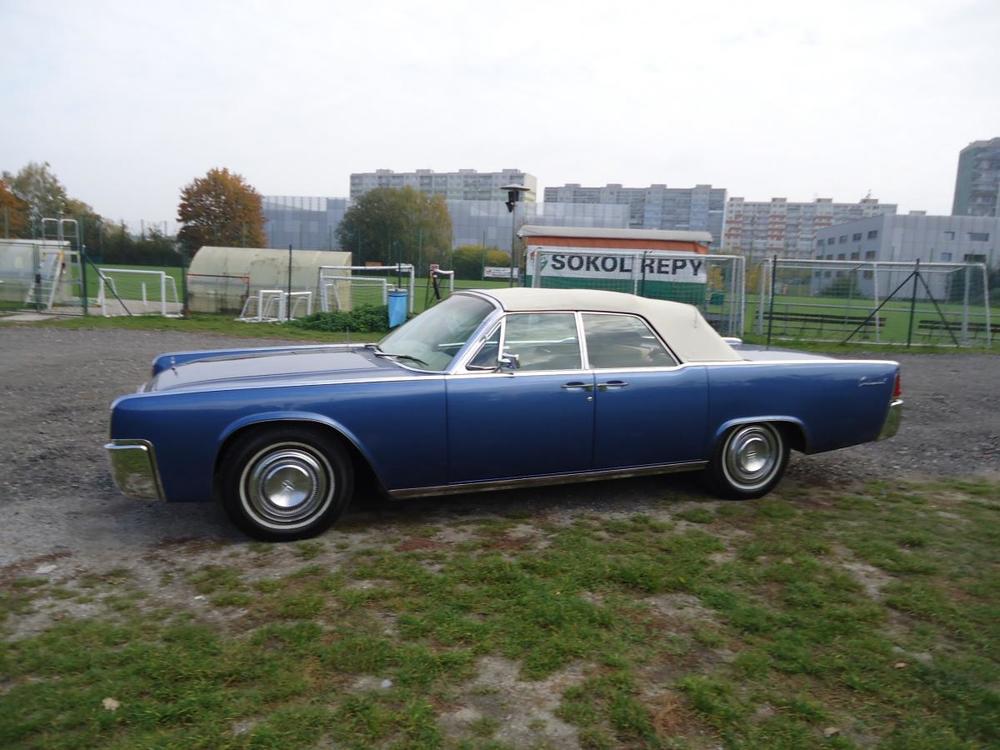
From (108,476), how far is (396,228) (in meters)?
38.6

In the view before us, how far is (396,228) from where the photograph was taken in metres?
42.3

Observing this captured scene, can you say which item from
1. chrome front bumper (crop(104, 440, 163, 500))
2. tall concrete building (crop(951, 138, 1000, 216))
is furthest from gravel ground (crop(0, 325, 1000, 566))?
tall concrete building (crop(951, 138, 1000, 216))

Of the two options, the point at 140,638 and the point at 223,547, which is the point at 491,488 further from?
the point at 140,638

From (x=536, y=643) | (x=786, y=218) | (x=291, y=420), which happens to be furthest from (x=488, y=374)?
(x=786, y=218)

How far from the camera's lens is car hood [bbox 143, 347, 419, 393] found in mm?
Result: 4000

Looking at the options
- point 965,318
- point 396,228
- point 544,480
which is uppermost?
point 396,228

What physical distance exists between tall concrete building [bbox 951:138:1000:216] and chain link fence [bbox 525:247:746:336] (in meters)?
100

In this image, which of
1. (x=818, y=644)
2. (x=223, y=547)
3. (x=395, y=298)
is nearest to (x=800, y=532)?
(x=818, y=644)

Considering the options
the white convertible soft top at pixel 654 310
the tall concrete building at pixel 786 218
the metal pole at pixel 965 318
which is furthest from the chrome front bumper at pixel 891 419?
the tall concrete building at pixel 786 218

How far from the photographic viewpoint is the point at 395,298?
1582 centimetres

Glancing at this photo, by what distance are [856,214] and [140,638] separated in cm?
14058

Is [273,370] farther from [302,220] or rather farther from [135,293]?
[302,220]

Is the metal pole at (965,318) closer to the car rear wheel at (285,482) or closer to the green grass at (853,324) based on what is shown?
the green grass at (853,324)

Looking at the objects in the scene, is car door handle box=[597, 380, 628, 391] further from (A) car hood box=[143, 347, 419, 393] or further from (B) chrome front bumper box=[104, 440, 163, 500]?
(B) chrome front bumper box=[104, 440, 163, 500]
